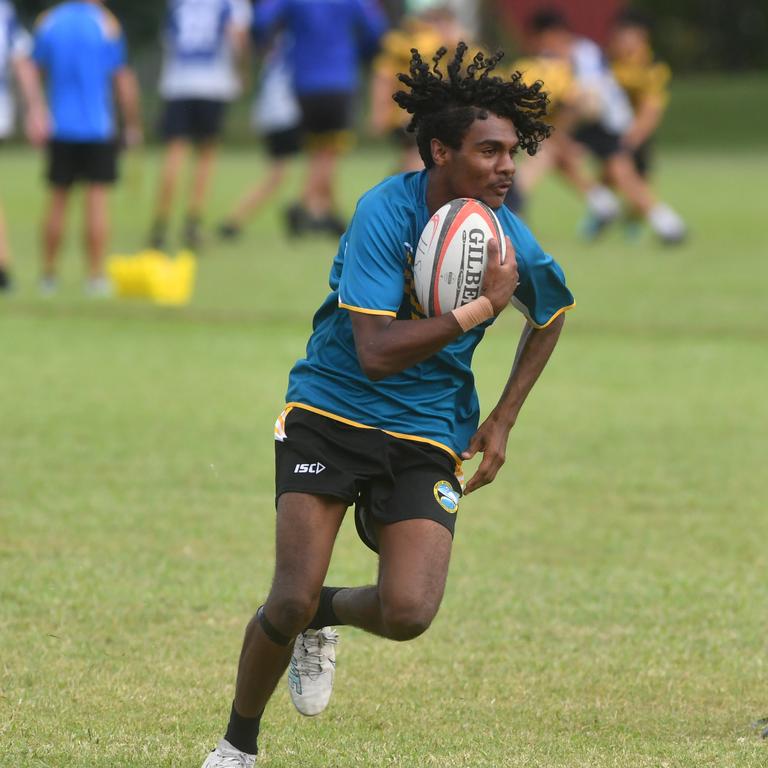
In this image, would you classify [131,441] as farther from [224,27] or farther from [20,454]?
[224,27]

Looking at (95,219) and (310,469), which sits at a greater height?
(310,469)

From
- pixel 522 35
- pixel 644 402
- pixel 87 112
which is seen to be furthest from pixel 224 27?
pixel 522 35

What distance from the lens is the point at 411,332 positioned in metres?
4.24

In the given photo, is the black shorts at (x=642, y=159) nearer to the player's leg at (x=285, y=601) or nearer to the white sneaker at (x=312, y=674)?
the white sneaker at (x=312, y=674)

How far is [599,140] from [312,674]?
14.7 meters

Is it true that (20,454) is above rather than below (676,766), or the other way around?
below

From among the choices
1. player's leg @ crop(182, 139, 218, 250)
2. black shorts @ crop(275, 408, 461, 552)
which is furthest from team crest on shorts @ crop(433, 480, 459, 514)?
player's leg @ crop(182, 139, 218, 250)

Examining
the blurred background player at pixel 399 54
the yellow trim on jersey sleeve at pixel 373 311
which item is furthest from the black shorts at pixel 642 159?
the yellow trim on jersey sleeve at pixel 373 311

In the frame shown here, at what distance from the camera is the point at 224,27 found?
1664cm

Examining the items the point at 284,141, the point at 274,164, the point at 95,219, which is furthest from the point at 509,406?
the point at 284,141

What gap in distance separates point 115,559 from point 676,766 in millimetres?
2763

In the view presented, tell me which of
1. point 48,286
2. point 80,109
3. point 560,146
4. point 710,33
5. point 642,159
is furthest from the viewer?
point 710,33

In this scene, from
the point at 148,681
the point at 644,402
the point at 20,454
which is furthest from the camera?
the point at 644,402

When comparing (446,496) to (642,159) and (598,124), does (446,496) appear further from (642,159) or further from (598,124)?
(642,159)
